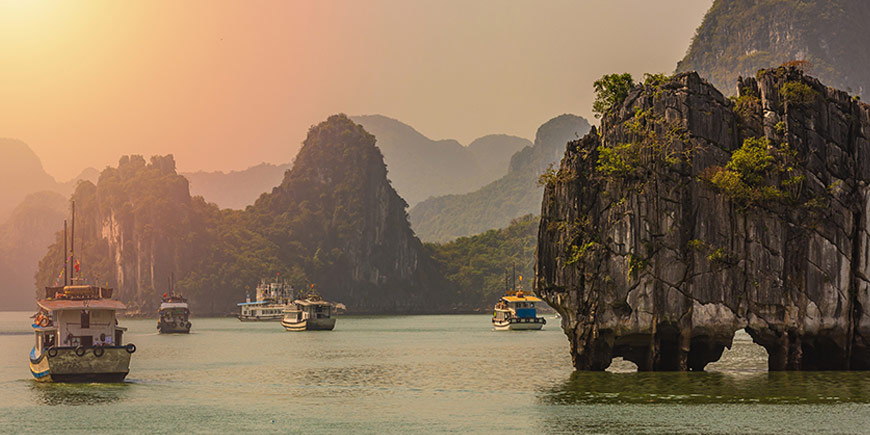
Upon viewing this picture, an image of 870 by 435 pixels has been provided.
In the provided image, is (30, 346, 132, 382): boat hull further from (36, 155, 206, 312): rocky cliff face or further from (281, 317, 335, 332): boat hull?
(36, 155, 206, 312): rocky cliff face

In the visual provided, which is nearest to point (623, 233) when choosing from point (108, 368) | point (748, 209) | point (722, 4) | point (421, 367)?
point (748, 209)

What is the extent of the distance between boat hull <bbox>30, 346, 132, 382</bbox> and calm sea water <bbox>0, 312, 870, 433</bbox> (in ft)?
1.54

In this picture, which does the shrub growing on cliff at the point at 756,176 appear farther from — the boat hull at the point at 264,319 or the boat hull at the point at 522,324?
the boat hull at the point at 264,319

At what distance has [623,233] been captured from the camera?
36844 mm

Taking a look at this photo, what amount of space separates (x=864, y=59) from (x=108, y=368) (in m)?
170

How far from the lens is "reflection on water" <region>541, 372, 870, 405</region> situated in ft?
102

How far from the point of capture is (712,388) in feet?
111

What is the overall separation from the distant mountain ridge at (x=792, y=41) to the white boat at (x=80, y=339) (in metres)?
146

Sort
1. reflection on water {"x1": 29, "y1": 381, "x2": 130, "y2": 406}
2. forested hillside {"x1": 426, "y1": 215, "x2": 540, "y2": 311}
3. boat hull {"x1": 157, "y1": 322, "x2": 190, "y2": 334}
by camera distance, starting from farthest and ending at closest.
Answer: forested hillside {"x1": 426, "y1": 215, "x2": 540, "y2": 311} < boat hull {"x1": 157, "y1": 322, "x2": 190, "y2": 334} < reflection on water {"x1": 29, "y1": 381, "x2": 130, "y2": 406}

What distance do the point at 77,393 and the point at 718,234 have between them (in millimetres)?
23909

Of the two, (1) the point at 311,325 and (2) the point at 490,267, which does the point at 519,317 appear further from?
(2) the point at 490,267

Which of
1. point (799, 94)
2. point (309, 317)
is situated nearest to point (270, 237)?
point (309, 317)

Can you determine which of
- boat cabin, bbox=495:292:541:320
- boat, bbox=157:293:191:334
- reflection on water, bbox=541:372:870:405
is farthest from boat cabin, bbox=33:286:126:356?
boat cabin, bbox=495:292:541:320

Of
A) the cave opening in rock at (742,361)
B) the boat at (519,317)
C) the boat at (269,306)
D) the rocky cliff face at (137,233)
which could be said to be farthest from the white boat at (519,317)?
the rocky cliff face at (137,233)
